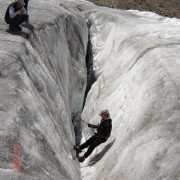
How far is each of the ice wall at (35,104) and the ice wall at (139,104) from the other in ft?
4.54

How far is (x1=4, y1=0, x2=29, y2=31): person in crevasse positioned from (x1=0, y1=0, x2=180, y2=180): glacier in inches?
15.9

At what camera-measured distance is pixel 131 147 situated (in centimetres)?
1067

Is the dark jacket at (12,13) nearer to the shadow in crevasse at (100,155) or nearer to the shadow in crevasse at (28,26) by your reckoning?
the shadow in crevasse at (28,26)

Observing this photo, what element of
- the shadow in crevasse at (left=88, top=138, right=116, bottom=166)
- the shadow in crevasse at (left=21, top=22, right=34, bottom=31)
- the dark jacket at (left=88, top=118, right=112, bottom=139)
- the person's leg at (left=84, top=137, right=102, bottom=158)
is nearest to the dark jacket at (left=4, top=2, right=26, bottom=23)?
the shadow in crevasse at (left=21, top=22, right=34, bottom=31)

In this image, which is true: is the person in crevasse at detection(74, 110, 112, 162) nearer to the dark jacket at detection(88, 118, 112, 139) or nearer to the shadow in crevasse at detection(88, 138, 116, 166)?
the dark jacket at detection(88, 118, 112, 139)

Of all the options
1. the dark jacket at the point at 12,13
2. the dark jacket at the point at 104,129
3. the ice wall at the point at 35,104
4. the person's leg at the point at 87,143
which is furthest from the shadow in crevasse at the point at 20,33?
the person's leg at the point at 87,143

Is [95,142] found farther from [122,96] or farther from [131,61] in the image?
[131,61]

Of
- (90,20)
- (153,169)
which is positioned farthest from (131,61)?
(90,20)

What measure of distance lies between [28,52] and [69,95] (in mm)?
6294

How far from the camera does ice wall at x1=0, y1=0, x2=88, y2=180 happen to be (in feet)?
25.7

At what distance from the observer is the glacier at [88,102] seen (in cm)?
870

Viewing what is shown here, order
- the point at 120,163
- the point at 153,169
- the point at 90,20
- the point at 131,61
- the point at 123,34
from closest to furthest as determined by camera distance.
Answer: the point at 153,169 < the point at 120,163 < the point at 131,61 < the point at 123,34 < the point at 90,20

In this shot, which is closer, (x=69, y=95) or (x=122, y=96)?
(x=122, y=96)

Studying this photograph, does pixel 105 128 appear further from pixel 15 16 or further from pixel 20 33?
pixel 15 16
